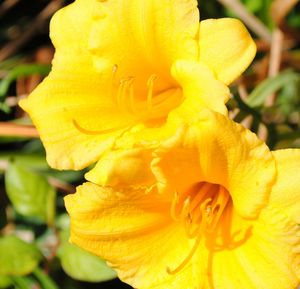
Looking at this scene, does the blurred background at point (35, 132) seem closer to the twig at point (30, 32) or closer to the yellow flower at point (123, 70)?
the twig at point (30, 32)

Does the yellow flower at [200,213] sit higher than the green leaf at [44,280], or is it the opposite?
the yellow flower at [200,213]

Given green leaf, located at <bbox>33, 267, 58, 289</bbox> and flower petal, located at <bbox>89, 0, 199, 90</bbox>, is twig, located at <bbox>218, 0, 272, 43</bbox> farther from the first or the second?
green leaf, located at <bbox>33, 267, 58, 289</bbox>

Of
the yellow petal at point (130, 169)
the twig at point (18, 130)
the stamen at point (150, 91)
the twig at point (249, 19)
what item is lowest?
the twig at point (18, 130)

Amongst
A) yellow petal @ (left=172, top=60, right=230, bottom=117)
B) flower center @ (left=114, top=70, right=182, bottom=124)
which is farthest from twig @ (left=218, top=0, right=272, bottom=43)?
yellow petal @ (left=172, top=60, right=230, bottom=117)

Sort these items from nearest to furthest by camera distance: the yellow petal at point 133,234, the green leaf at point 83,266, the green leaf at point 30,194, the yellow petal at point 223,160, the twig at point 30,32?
1. the yellow petal at point 223,160
2. the yellow petal at point 133,234
3. the green leaf at point 83,266
4. the green leaf at point 30,194
5. the twig at point 30,32

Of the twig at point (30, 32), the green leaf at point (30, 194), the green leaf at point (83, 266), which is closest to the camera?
the green leaf at point (83, 266)

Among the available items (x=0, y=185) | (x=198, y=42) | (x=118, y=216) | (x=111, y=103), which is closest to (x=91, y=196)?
(x=118, y=216)

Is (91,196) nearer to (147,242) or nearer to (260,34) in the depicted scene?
(147,242)

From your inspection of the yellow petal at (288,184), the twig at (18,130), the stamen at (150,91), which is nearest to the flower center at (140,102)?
the stamen at (150,91)
